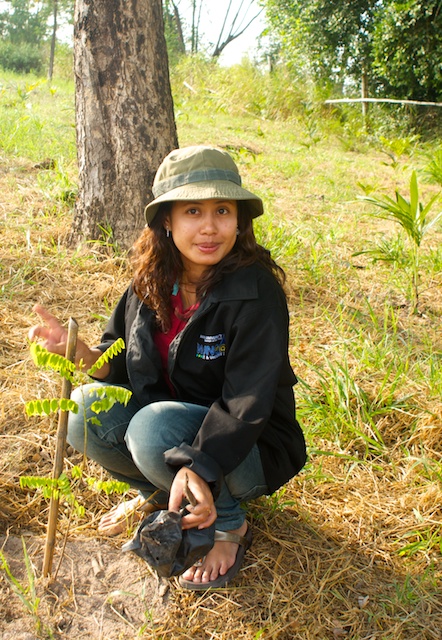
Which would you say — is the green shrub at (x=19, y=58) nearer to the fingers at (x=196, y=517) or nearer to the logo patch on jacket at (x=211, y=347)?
the logo patch on jacket at (x=211, y=347)

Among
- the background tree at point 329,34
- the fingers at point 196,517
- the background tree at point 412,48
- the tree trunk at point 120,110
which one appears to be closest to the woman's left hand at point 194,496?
the fingers at point 196,517

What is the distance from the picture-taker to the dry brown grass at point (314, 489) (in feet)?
5.40

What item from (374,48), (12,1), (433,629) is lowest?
(433,629)

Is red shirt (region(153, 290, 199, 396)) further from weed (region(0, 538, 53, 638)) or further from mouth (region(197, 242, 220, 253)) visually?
weed (region(0, 538, 53, 638))

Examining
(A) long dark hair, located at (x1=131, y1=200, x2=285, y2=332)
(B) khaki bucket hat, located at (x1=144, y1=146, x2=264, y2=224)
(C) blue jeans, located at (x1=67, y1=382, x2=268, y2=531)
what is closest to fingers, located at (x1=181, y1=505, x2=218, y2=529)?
(C) blue jeans, located at (x1=67, y1=382, x2=268, y2=531)

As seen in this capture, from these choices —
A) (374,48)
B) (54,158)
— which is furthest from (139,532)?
(374,48)

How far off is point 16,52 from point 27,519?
2600 centimetres

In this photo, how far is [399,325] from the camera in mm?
3148

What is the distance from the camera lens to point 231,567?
1.74 metres

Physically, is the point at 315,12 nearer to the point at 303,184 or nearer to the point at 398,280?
the point at 303,184

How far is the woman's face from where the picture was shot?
5.59ft

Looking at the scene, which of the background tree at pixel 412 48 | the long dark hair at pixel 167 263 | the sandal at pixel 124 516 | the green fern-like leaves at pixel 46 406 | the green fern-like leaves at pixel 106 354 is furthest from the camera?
the background tree at pixel 412 48

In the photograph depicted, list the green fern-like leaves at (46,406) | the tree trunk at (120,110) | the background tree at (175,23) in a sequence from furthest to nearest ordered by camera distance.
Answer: the background tree at (175,23), the tree trunk at (120,110), the green fern-like leaves at (46,406)

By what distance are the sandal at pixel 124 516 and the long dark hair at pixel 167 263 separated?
607 mm
